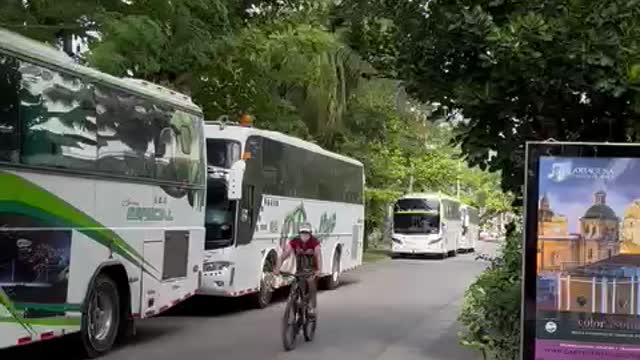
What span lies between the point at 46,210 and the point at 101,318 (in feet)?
7.11

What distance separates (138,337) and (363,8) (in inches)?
227

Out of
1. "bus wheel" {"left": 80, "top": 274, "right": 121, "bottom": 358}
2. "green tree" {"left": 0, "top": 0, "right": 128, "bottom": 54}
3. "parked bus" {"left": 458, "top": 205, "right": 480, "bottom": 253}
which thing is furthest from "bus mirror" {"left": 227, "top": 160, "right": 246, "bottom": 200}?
"parked bus" {"left": 458, "top": 205, "right": 480, "bottom": 253}

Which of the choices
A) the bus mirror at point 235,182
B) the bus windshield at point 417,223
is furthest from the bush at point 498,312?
the bus windshield at point 417,223

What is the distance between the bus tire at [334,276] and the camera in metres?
22.7

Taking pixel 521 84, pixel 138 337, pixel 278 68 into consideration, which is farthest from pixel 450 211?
pixel 521 84

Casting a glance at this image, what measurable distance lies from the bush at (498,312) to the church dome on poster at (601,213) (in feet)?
6.23

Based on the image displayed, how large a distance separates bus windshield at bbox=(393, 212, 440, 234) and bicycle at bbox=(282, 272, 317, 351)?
30.2 meters

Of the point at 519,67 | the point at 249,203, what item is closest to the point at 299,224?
the point at 249,203

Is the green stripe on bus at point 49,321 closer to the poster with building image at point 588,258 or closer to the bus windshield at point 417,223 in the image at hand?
the poster with building image at point 588,258

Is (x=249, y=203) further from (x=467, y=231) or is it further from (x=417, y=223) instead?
(x=467, y=231)

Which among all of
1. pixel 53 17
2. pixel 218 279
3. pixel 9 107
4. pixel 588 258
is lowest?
pixel 218 279

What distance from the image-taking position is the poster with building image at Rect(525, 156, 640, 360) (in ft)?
22.1

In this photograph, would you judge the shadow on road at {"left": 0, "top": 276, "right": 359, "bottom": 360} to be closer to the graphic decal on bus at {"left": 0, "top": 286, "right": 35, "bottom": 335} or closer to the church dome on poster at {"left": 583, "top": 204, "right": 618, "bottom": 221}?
the graphic decal on bus at {"left": 0, "top": 286, "right": 35, "bottom": 335}

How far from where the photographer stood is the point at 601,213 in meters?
6.77
